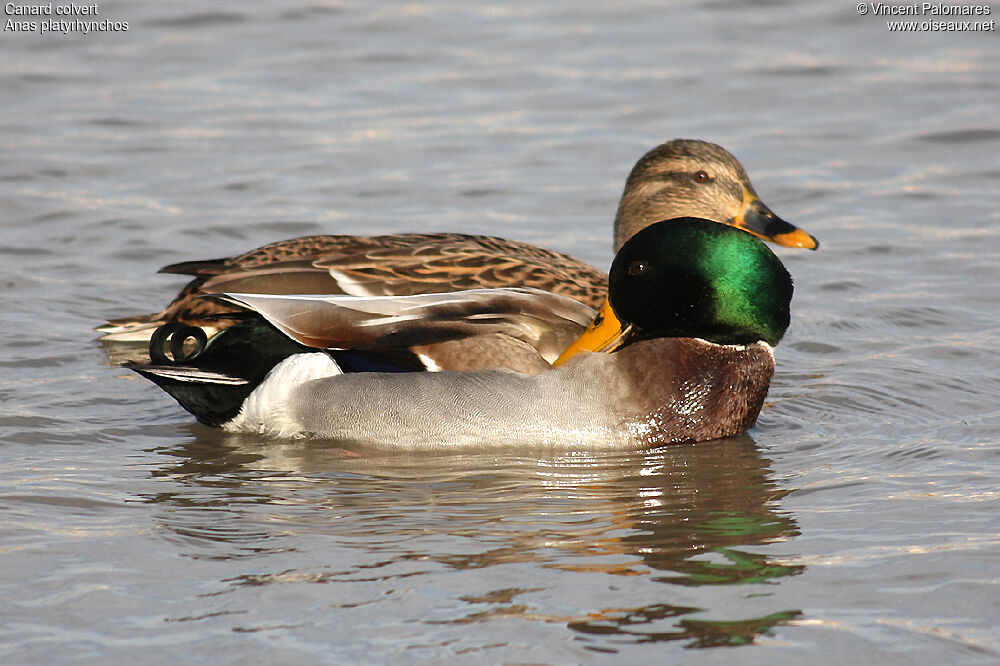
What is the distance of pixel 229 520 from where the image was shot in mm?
6289

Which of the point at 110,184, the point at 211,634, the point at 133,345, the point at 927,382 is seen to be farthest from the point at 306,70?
the point at 211,634

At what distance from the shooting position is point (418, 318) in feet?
23.7

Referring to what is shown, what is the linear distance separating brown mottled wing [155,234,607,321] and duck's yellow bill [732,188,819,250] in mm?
1245

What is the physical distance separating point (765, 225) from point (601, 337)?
2.04 m

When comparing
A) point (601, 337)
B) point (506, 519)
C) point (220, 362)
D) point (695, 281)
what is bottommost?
point (506, 519)

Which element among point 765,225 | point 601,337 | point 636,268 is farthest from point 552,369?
point 765,225

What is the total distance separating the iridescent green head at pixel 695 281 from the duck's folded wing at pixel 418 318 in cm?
33

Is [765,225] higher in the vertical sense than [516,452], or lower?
higher

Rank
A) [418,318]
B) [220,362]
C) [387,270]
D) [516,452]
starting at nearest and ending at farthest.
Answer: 1. [516,452]
2. [418,318]
3. [220,362]
4. [387,270]

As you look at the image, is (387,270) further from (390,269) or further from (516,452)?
(516,452)

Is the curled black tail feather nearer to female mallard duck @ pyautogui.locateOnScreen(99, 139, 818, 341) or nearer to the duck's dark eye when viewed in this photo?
female mallard duck @ pyautogui.locateOnScreen(99, 139, 818, 341)

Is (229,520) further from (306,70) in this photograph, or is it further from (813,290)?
(306,70)

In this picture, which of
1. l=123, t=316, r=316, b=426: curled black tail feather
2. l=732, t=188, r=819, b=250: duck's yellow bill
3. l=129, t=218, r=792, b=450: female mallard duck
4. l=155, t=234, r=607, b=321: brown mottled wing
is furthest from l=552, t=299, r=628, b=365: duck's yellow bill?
l=732, t=188, r=819, b=250: duck's yellow bill

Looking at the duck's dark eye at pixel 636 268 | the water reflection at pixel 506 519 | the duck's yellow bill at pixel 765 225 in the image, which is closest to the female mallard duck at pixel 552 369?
the duck's dark eye at pixel 636 268
